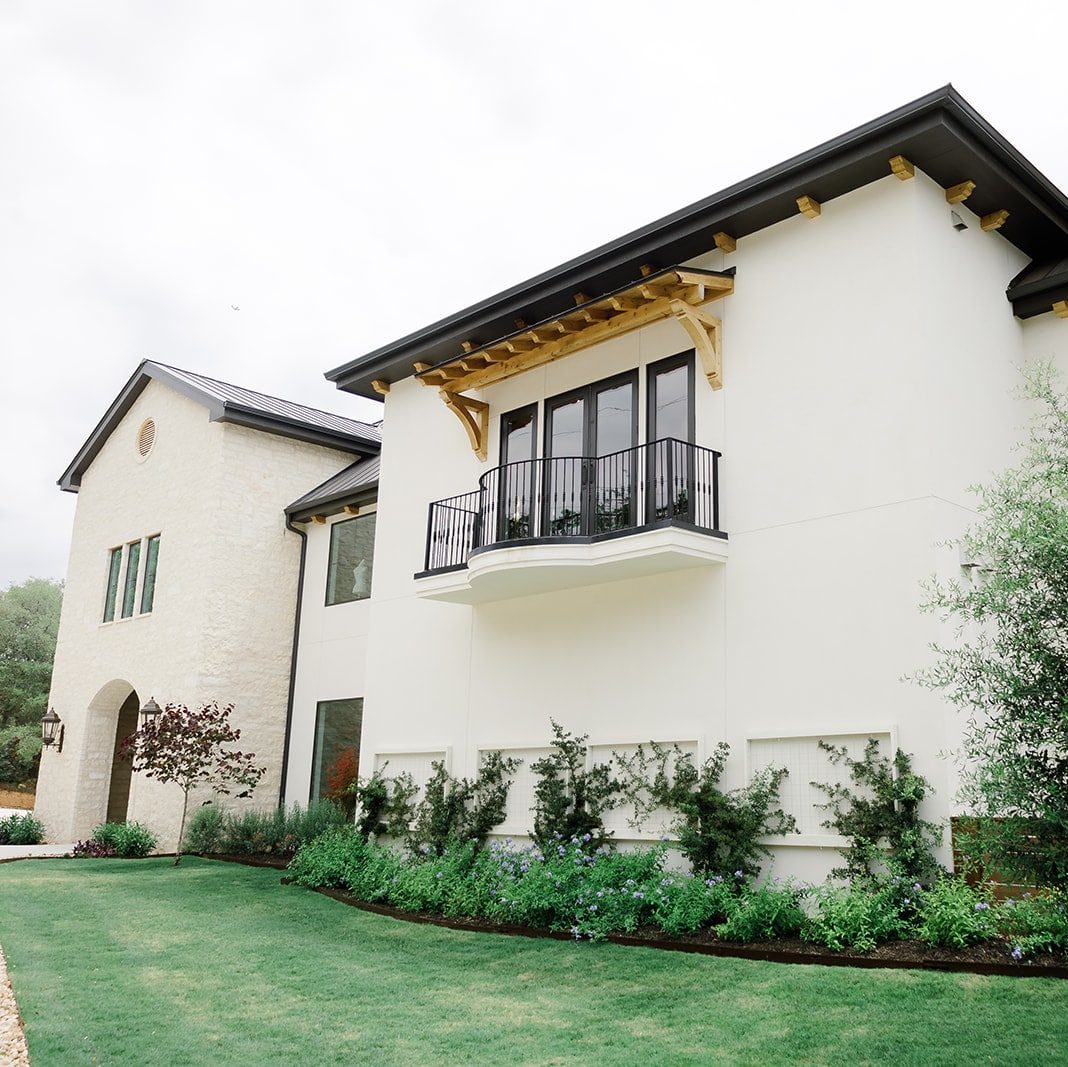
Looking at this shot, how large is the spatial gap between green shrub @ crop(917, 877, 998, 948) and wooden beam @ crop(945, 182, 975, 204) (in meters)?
6.44

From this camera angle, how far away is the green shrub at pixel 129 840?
55.8 feet

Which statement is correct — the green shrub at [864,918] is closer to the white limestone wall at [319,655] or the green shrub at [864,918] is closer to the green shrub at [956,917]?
the green shrub at [956,917]

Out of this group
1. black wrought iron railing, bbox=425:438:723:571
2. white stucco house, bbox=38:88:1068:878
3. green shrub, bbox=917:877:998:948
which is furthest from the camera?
black wrought iron railing, bbox=425:438:723:571

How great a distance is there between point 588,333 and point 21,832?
1520cm

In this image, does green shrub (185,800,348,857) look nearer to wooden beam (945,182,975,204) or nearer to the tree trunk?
the tree trunk

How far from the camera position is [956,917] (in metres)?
7.77

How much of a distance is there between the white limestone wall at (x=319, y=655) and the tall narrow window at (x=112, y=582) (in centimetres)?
472

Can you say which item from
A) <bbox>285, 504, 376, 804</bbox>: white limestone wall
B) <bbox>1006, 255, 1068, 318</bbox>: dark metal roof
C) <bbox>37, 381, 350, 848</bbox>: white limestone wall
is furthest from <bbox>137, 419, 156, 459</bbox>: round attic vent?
<bbox>1006, 255, 1068, 318</bbox>: dark metal roof

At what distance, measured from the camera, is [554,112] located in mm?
16516

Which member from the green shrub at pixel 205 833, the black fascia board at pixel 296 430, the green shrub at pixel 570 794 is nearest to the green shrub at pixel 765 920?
the green shrub at pixel 570 794

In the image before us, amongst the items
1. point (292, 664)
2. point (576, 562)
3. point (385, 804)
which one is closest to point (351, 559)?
point (292, 664)

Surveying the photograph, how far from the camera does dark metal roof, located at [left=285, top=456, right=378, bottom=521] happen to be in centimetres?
1741

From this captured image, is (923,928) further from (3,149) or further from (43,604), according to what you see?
(43,604)

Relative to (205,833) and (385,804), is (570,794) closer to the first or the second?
(385,804)
